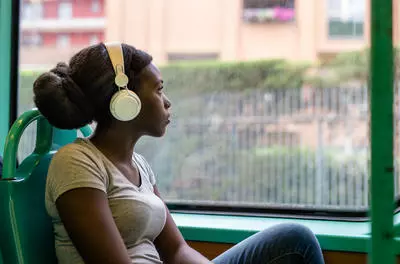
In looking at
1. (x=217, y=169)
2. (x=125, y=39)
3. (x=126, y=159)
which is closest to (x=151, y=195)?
(x=126, y=159)

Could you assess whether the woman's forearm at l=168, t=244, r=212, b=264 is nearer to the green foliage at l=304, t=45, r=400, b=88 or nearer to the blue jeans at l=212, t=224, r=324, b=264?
→ the blue jeans at l=212, t=224, r=324, b=264

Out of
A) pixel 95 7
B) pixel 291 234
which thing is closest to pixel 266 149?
pixel 291 234

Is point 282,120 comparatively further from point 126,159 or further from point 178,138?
point 126,159

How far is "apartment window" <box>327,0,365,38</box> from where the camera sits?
1.98 m

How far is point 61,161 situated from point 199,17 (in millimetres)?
1228

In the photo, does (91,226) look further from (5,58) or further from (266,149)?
(5,58)

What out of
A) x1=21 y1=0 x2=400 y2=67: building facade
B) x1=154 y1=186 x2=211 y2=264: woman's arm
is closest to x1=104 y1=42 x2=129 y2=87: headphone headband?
x1=154 y1=186 x2=211 y2=264: woman's arm

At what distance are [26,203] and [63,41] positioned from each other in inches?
45.1

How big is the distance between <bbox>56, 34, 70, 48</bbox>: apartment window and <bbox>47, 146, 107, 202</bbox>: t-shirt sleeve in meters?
1.12

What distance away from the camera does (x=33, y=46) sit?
2250 millimetres

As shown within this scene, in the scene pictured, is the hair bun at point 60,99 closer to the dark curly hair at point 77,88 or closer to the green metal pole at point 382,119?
the dark curly hair at point 77,88

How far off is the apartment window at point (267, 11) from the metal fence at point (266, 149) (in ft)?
1.01

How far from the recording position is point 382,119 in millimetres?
678

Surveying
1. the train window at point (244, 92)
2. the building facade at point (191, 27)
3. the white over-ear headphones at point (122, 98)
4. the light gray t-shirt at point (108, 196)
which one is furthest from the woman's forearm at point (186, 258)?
the building facade at point (191, 27)
